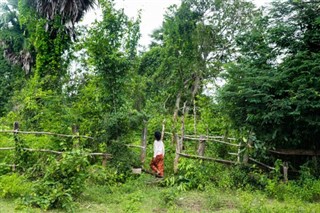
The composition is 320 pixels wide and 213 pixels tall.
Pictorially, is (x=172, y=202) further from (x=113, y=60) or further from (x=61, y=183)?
(x=113, y=60)

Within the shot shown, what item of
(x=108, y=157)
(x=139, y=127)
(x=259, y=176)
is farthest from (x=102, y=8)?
(x=259, y=176)

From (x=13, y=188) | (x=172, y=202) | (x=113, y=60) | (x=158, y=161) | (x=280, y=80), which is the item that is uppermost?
(x=113, y=60)

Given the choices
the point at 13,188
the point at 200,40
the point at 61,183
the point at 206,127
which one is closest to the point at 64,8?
the point at 200,40

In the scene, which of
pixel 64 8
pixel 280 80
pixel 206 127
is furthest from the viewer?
pixel 64 8

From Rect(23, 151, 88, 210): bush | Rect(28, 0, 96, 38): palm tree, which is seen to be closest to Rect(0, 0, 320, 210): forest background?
Rect(23, 151, 88, 210): bush

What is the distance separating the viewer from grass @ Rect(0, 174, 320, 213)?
6000 millimetres

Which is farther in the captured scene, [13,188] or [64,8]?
[64,8]

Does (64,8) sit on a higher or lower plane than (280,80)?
higher

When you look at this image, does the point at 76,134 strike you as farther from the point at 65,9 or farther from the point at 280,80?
the point at 65,9

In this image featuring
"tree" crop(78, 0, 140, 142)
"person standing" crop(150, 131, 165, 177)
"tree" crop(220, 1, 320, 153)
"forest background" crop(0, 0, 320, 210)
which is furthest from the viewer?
"person standing" crop(150, 131, 165, 177)

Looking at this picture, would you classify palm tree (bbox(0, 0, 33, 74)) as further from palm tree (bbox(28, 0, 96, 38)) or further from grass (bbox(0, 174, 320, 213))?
grass (bbox(0, 174, 320, 213))

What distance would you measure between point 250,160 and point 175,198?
2763mm

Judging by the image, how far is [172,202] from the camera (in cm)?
655

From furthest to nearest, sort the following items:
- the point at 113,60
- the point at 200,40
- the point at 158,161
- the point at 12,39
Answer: the point at 12,39 → the point at 200,40 → the point at 158,161 → the point at 113,60
